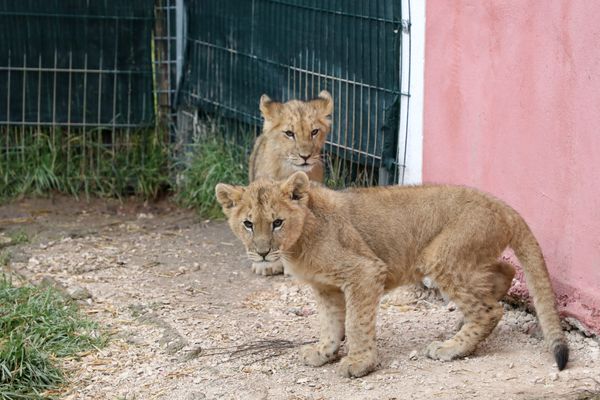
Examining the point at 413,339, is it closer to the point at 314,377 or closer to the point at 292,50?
the point at 314,377

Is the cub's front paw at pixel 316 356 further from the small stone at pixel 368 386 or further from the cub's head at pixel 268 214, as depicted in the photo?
the cub's head at pixel 268 214

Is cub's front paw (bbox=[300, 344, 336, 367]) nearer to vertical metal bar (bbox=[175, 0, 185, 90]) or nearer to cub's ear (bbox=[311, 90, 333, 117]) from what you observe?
cub's ear (bbox=[311, 90, 333, 117])

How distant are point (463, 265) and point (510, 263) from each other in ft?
2.86

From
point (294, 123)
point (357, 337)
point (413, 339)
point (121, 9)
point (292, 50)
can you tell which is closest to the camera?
point (357, 337)

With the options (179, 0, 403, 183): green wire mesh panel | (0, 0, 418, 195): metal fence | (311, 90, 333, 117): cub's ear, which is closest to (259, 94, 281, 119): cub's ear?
(311, 90, 333, 117): cub's ear

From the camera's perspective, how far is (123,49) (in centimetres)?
1116

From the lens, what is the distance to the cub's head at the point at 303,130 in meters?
8.59

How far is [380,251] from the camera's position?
6.64 meters

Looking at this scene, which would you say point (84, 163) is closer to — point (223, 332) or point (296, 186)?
point (223, 332)

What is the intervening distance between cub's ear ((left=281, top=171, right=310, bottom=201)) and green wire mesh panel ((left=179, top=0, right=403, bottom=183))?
2016 mm

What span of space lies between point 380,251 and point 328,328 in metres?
0.56

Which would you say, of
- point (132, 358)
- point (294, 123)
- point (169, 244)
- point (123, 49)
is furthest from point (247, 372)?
point (123, 49)

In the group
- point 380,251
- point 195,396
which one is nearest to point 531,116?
point 380,251

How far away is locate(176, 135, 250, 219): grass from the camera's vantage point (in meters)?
10.5
